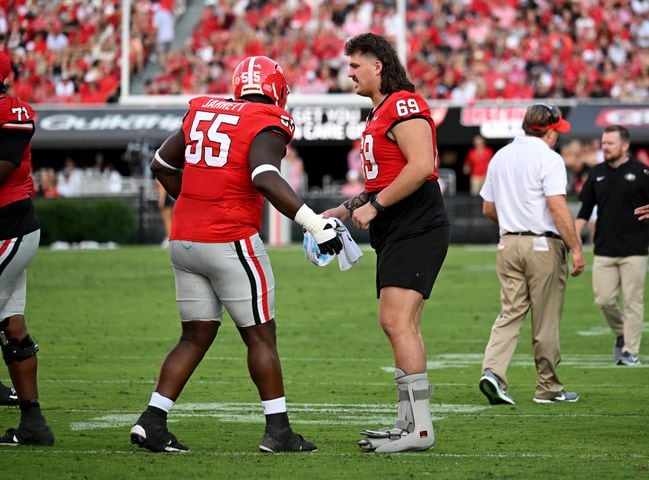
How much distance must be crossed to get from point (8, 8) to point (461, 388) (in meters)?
24.8

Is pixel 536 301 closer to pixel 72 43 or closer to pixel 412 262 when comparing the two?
pixel 412 262

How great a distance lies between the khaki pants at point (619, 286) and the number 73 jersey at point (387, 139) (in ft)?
14.9

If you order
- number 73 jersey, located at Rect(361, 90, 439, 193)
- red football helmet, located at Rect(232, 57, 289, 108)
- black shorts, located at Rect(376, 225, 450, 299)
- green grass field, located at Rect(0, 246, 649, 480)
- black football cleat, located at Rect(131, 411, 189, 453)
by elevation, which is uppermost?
red football helmet, located at Rect(232, 57, 289, 108)

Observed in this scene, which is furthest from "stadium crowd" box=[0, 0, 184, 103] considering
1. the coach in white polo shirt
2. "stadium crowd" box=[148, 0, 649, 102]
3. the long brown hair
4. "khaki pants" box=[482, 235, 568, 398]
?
the long brown hair

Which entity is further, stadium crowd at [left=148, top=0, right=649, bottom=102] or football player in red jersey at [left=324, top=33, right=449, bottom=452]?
stadium crowd at [left=148, top=0, right=649, bottom=102]

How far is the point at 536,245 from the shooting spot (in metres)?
8.51

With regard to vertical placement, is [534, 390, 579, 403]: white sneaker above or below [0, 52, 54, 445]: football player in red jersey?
below

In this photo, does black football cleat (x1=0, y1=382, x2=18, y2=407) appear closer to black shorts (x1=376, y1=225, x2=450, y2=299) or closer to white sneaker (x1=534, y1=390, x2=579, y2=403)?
black shorts (x1=376, y1=225, x2=450, y2=299)

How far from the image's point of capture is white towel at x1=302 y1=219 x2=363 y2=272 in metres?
6.20

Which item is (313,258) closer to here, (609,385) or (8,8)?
(609,385)

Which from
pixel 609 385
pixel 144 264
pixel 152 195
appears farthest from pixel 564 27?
pixel 609 385

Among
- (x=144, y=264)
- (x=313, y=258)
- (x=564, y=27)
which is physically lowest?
(x=144, y=264)

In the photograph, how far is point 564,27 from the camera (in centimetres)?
2928

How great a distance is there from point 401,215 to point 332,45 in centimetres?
2367
